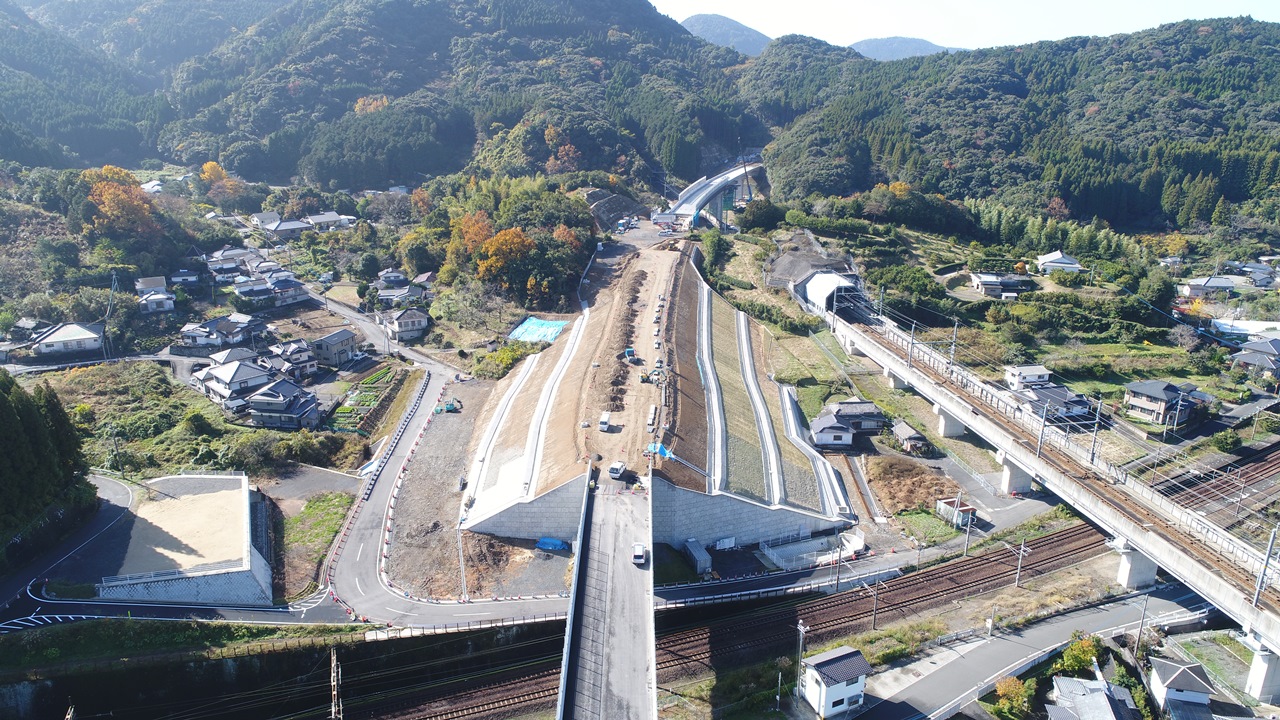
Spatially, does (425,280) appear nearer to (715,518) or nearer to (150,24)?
(715,518)

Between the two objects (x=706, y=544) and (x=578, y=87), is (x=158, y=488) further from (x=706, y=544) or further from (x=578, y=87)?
(x=578, y=87)

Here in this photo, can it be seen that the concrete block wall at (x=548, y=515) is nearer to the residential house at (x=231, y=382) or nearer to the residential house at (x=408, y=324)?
the residential house at (x=231, y=382)

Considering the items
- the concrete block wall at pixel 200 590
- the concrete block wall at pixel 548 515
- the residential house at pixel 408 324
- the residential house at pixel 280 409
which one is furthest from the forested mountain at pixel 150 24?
the concrete block wall at pixel 548 515

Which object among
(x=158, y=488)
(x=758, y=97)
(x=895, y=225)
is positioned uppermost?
(x=758, y=97)

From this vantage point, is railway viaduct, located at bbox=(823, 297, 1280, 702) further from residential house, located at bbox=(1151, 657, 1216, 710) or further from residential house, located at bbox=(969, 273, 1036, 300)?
residential house, located at bbox=(969, 273, 1036, 300)

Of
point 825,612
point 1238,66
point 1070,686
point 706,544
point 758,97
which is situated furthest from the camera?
point 758,97

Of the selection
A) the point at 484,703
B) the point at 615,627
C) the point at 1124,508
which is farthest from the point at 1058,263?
the point at 484,703

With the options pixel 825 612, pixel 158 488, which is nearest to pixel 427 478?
pixel 158 488
